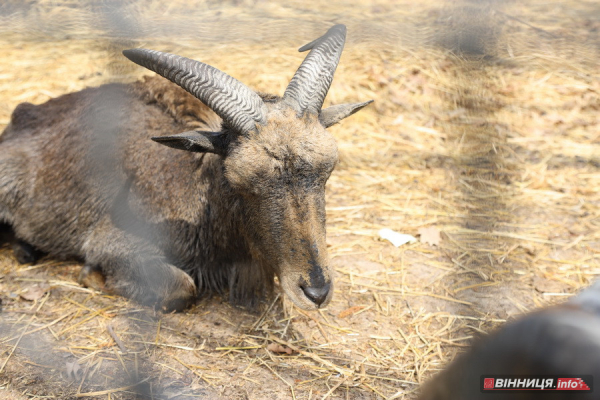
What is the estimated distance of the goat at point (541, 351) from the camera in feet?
3.11

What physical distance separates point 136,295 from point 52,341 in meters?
0.63

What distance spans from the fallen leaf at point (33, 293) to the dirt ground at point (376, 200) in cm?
2

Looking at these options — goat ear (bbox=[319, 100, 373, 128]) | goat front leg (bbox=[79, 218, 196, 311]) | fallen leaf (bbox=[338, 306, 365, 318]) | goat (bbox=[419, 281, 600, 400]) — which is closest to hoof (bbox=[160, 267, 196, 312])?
goat front leg (bbox=[79, 218, 196, 311])

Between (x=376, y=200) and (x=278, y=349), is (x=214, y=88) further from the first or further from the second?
(x=376, y=200)

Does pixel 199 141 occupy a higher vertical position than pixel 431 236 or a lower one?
higher

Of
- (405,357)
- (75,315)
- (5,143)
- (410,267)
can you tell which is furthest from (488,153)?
(5,143)

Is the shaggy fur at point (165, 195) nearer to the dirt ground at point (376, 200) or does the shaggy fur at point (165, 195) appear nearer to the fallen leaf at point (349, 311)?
the dirt ground at point (376, 200)

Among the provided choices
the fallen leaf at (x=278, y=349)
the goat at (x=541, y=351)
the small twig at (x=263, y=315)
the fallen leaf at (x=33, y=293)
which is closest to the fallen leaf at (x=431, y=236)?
the small twig at (x=263, y=315)

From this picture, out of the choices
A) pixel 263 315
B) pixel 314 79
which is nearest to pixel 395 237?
pixel 263 315

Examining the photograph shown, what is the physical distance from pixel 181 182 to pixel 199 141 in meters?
0.69

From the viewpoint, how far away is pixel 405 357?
3291 millimetres

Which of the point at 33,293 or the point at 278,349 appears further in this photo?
the point at 33,293

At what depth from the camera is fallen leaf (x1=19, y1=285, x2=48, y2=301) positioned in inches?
150

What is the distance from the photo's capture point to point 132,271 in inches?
154
